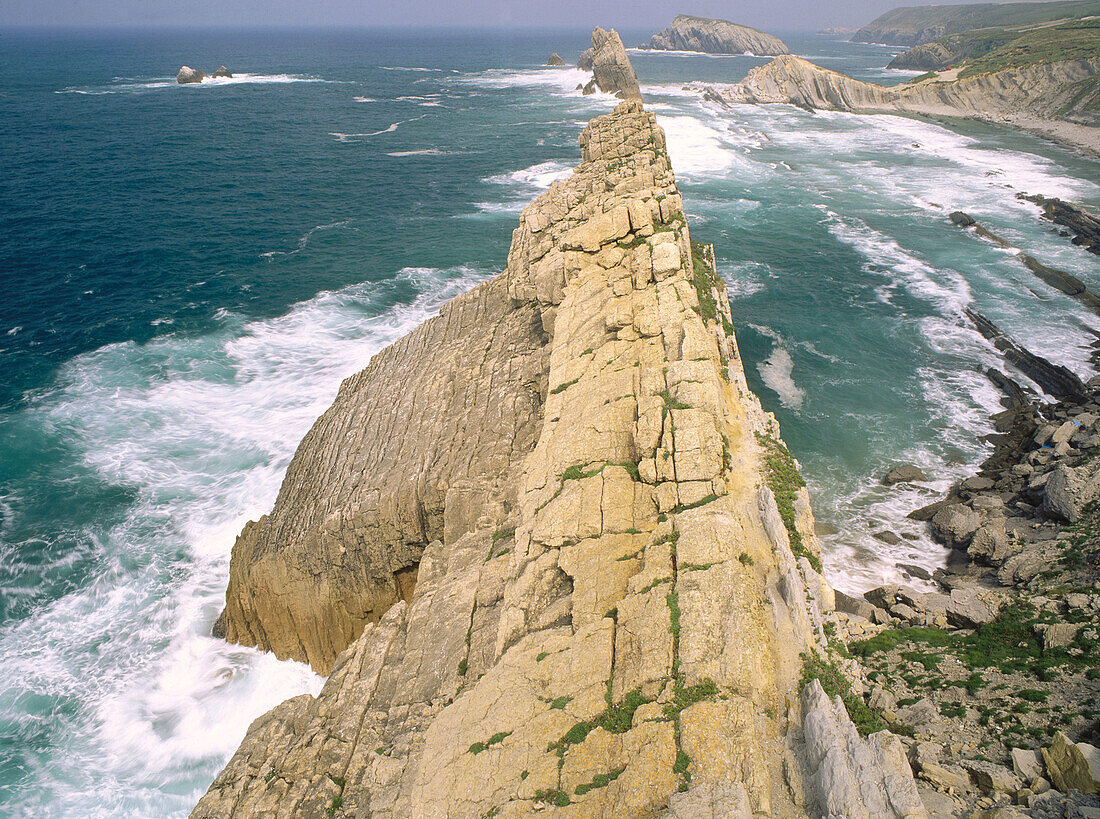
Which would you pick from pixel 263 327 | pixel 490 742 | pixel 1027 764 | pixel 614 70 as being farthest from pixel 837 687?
pixel 614 70

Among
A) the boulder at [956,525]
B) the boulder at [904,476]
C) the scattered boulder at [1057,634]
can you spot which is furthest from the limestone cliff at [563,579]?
the boulder at [904,476]

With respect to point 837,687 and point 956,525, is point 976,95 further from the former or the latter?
point 837,687

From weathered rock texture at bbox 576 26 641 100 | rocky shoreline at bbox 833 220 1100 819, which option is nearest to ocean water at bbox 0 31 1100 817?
rocky shoreline at bbox 833 220 1100 819

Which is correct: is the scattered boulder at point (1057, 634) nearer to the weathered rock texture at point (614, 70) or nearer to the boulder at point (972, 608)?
the boulder at point (972, 608)

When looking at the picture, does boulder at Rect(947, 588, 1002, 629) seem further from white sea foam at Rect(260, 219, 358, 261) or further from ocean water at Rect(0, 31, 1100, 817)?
white sea foam at Rect(260, 219, 358, 261)

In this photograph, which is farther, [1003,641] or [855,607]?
[855,607]
